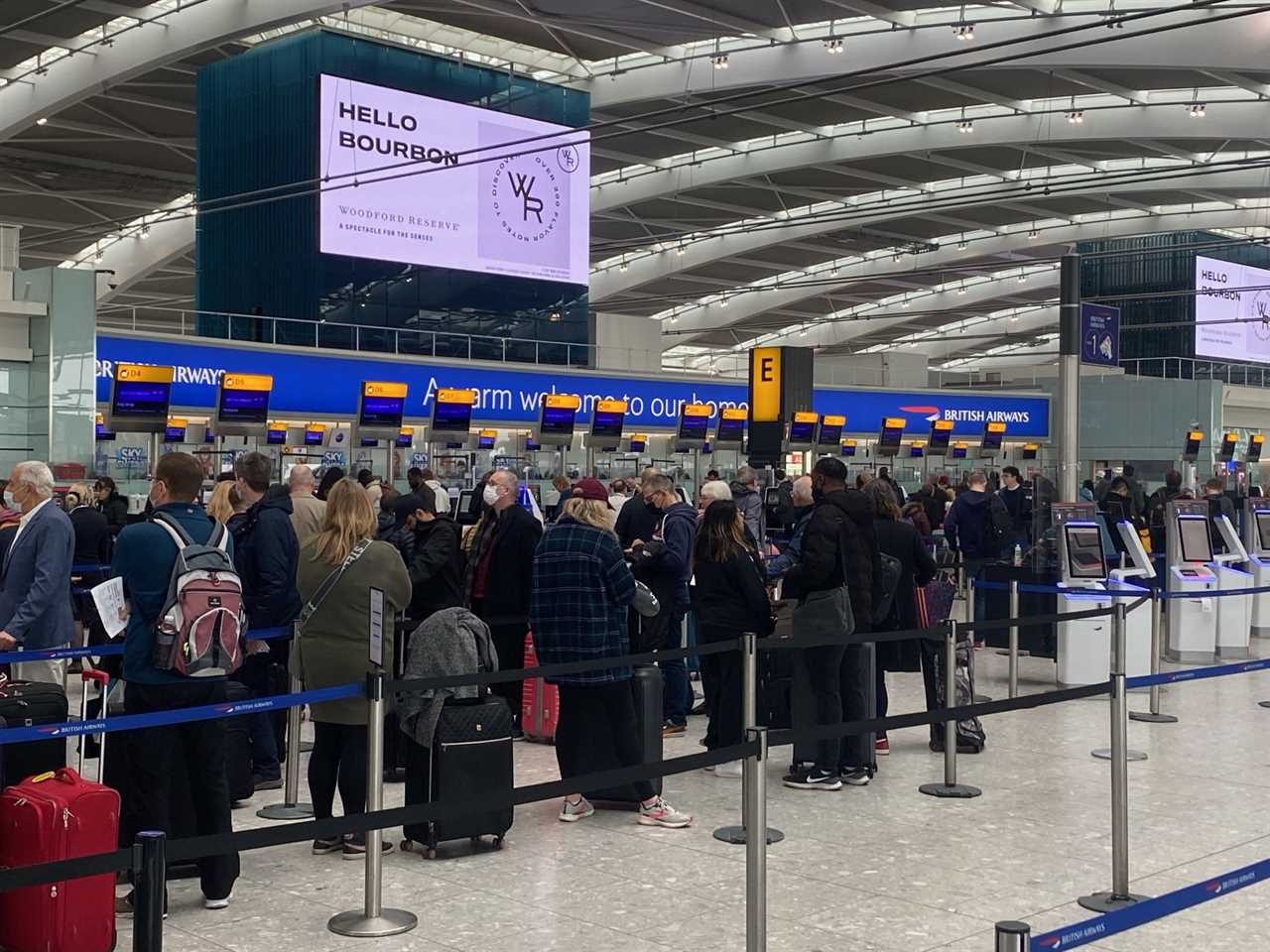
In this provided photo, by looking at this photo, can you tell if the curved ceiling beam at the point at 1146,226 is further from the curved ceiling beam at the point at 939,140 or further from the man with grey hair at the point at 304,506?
the man with grey hair at the point at 304,506

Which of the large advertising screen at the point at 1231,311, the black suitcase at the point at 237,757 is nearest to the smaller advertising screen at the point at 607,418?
the black suitcase at the point at 237,757

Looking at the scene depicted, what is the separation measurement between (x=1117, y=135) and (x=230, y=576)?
1029 inches

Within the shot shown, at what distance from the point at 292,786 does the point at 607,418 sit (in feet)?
52.6

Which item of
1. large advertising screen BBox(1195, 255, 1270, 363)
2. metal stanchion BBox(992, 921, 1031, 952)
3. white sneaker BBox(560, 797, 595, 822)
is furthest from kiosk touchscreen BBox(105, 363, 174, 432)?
large advertising screen BBox(1195, 255, 1270, 363)

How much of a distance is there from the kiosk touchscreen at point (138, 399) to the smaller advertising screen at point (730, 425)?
11.4 meters

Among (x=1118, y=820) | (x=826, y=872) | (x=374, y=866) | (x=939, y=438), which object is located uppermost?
(x=939, y=438)

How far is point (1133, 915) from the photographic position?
307 centimetres

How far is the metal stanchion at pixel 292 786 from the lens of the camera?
623 centimetres

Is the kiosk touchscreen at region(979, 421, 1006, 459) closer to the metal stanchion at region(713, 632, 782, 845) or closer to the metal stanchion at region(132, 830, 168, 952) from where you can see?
the metal stanchion at region(713, 632, 782, 845)

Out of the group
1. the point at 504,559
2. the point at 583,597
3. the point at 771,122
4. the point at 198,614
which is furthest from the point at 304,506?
the point at 771,122

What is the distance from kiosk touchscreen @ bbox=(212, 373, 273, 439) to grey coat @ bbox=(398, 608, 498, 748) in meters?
12.1

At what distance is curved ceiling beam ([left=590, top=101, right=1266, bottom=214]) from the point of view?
88.4 feet

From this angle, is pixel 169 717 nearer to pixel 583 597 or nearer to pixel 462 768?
pixel 462 768

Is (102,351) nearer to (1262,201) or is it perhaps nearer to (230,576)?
(230,576)
